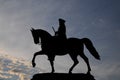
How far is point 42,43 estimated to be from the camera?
4478 cm

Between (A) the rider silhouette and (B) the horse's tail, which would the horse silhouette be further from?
(A) the rider silhouette

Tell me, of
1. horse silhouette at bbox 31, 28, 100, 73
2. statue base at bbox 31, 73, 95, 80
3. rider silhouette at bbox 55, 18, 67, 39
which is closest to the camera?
statue base at bbox 31, 73, 95, 80

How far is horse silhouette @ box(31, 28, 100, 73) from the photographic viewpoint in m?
44.6

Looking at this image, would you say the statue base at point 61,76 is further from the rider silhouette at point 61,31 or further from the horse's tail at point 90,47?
the rider silhouette at point 61,31

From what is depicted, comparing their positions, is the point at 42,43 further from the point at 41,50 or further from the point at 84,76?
the point at 84,76

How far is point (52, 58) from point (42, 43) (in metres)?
1.12

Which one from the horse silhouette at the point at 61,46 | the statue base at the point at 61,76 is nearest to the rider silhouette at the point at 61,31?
the horse silhouette at the point at 61,46

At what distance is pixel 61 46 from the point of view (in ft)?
147

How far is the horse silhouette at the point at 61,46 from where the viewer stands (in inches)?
1757

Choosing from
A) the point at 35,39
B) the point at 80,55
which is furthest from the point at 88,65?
the point at 35,39

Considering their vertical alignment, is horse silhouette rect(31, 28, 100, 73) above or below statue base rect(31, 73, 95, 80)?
above

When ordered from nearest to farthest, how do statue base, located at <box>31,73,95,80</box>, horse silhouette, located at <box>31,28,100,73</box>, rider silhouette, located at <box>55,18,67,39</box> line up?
statue base, located at <box>31,73,95,80</box> < horse silhouette, located at <box>31,28,100,73</box> < rider silhouette, located at <box>55,18,67,39</box>

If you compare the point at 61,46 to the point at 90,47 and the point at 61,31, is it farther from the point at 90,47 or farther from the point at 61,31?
the point at 90,47

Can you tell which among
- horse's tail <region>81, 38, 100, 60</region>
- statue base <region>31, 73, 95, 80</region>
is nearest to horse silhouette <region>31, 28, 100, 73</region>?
horse's tail <region>81, 38, 100, 60</region>
